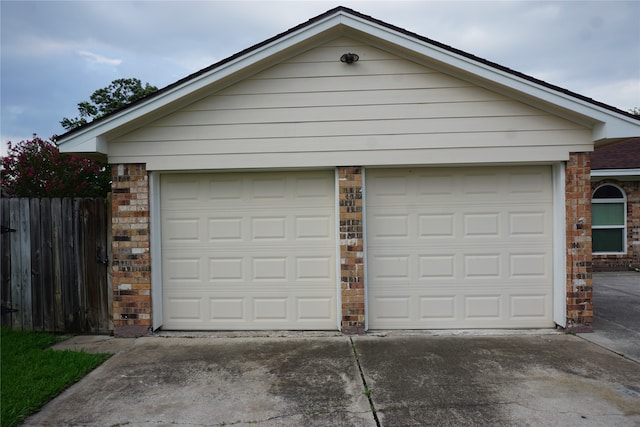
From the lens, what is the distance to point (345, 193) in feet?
18.9

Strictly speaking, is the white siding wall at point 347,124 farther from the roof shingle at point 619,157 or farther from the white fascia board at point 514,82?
the roof shingle at point 619,157

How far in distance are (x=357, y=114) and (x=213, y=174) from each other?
2299mm

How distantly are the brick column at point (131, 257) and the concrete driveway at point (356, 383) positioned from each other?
349 millimetres

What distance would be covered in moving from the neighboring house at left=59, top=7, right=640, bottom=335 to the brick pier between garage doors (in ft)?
0.07

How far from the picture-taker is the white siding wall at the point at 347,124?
5.69 metres

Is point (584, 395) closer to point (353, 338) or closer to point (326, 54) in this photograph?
point (353, 338)

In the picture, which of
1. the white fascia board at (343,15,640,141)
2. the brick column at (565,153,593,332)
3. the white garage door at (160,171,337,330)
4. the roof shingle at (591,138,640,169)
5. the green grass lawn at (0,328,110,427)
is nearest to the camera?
the green grass lawn at (0,328,110,427)

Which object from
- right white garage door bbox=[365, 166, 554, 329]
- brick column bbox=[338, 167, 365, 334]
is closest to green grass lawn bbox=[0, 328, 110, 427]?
brick column bbox=[338, 167, 365, 334]

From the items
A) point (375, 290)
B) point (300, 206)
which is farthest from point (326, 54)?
point (375, 290)

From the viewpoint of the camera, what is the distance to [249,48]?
5.52m

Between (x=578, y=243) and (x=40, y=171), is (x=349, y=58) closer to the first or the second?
(x=578, y=243)

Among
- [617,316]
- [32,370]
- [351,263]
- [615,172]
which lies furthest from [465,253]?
[615,172]

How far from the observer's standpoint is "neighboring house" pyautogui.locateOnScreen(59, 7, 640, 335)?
568 centimetres

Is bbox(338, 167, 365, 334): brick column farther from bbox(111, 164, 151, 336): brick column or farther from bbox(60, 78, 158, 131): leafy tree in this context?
bbox(60, 78, 158, 131): leafy tree
